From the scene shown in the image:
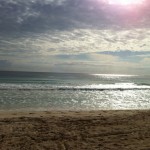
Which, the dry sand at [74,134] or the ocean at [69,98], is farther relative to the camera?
the ocean at [69,98]

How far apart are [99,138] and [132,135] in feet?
4.22

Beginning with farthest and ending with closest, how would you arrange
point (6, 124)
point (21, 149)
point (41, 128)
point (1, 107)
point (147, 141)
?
1. point (1, 107)
2. point (6, 124)
3. point (41, 128)
4. point (147, 141)
5. point (21, 149)

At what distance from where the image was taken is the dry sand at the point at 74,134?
24.3 feet

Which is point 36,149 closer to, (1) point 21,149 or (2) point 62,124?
(1) point 21,149

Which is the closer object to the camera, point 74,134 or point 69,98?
point 74,134

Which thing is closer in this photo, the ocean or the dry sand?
the dry sand

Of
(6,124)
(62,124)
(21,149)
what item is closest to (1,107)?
(6,124)

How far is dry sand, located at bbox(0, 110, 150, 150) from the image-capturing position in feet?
24.3

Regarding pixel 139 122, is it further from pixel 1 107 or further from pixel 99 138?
pixel 1 107

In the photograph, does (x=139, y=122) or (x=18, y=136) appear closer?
(x=18, y=136)

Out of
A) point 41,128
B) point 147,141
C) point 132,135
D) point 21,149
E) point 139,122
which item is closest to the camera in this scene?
point 21,149

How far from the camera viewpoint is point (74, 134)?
340 inches

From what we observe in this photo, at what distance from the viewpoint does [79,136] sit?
8.41 metres

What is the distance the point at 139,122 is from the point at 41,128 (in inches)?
175
